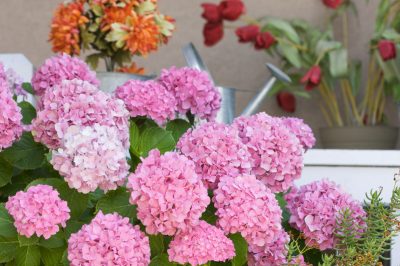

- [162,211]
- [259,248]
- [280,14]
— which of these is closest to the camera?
[162,211]

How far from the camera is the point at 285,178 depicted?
0.73 meters

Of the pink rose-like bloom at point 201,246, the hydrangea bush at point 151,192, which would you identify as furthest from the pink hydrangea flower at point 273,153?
the pink rose-like bloom at point 201,246

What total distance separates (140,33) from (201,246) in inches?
23.2

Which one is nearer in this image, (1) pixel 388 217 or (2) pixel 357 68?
(1) pixel 388 217

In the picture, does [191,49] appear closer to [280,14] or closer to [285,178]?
[285,178]

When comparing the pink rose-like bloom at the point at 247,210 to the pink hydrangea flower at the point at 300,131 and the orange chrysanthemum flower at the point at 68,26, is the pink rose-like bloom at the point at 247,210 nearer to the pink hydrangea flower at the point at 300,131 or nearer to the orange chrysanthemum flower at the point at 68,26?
the pink hydrangea flower at the point at 300,131

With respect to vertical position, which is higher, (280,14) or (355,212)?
(355,212)

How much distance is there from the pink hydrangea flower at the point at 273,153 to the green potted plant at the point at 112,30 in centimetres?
43

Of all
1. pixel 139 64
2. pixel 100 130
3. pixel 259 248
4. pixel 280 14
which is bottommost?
pixel 139 64

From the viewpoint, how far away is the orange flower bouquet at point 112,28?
116 centimetres

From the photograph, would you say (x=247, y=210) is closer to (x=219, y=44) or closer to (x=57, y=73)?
(x=57, y=73)

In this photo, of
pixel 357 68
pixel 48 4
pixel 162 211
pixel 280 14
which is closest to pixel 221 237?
pixel 162 211

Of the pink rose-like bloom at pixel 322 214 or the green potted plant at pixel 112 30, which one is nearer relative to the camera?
the pink rose-like bloom at pixel 322 214

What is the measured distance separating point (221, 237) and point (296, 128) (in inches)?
8.9
